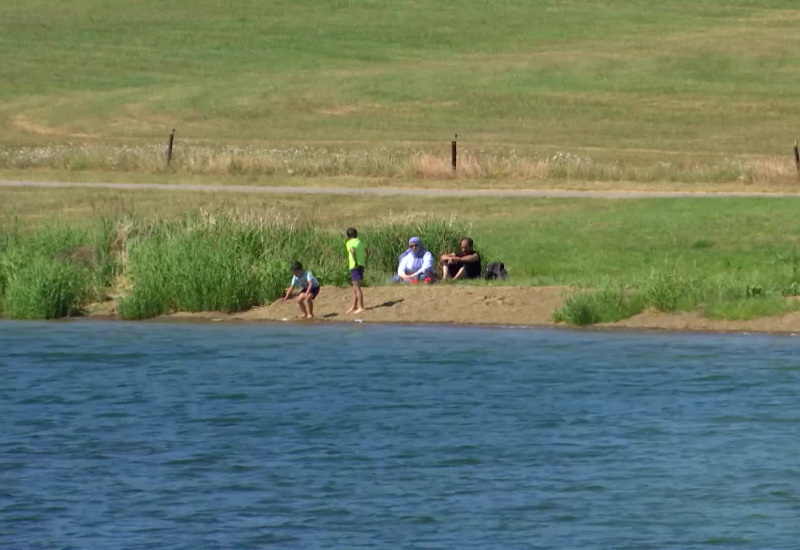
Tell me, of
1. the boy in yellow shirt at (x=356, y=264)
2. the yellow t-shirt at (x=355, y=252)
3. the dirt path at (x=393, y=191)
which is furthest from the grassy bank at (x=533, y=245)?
the yellow t-shirt at (x=355, y=252)

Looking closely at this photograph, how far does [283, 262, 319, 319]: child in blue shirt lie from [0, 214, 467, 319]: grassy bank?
3.74ft

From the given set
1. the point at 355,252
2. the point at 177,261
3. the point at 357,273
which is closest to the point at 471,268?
the point at 355,252

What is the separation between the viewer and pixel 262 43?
331 ft

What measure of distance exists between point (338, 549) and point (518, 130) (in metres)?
63.5

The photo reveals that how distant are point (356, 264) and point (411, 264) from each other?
240 cm

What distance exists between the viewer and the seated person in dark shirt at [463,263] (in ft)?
97.5

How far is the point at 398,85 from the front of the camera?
3472 inches

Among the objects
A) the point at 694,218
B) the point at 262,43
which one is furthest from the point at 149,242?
the point at 262,43

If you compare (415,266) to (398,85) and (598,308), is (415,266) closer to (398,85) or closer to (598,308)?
(598,308)

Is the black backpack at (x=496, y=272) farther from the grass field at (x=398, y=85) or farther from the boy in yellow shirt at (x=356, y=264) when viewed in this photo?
the grass field at (x=398, y=85)

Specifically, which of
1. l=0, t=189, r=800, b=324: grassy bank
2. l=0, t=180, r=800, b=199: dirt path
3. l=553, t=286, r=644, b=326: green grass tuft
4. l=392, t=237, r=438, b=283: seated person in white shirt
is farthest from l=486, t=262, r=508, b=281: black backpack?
l=0, t=180, r=800, b=199: dirt path

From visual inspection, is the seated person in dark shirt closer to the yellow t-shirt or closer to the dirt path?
the yellow t-shirt

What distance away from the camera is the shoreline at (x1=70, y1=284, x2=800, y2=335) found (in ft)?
87.7

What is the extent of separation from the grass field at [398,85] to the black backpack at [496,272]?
767 inches
